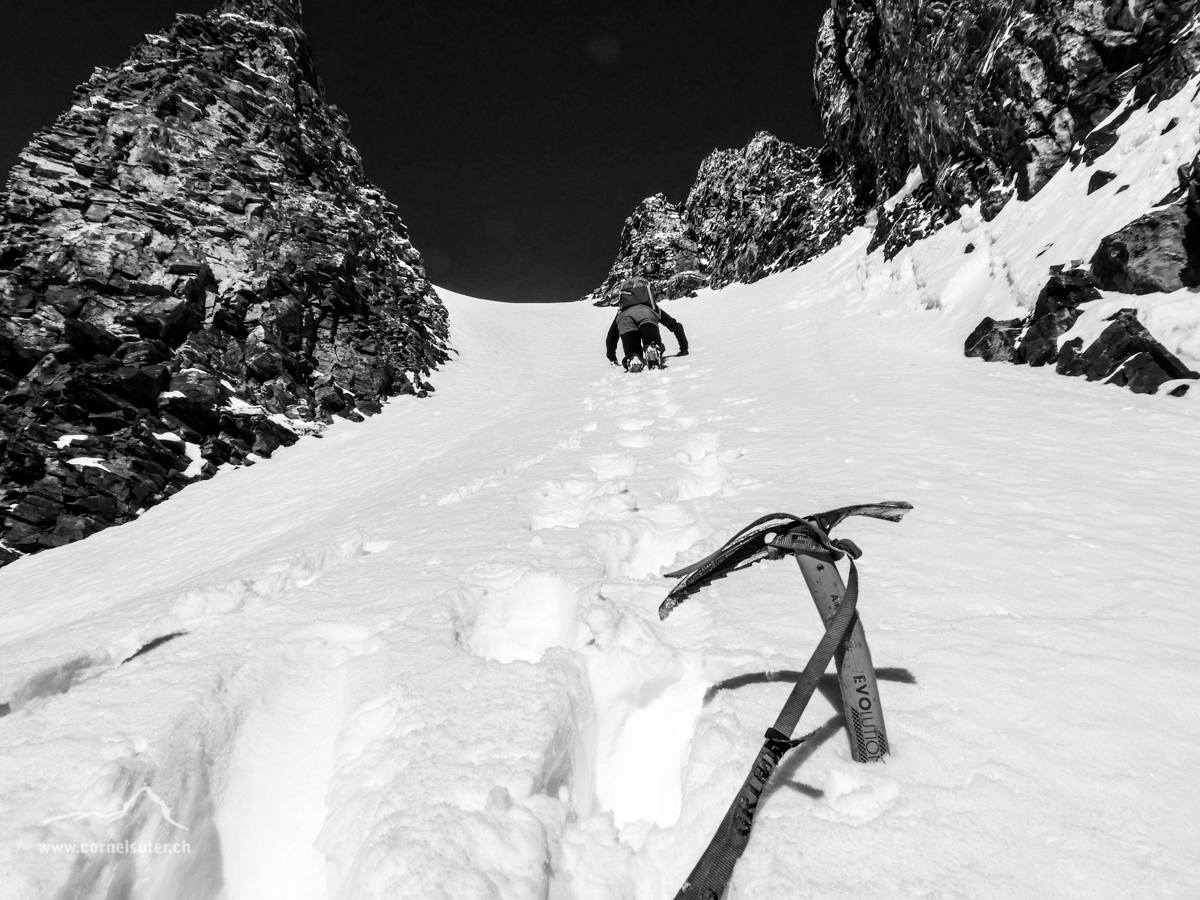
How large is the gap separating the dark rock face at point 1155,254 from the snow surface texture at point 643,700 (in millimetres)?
2269

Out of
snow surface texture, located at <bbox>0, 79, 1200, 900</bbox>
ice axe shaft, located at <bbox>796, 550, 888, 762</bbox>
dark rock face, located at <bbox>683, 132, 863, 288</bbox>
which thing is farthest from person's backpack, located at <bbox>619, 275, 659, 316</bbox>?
dark rock face, located at <bbox>683, 132, 863, 288</bbox>

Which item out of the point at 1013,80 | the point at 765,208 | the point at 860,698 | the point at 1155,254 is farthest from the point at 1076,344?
the point at 765,208

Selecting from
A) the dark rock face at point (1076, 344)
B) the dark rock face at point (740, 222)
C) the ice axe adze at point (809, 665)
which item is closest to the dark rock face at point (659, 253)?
the dark rock face at point (740, 222)

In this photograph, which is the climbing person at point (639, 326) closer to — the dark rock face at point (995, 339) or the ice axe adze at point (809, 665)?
the dark rock face at point (995, 339)

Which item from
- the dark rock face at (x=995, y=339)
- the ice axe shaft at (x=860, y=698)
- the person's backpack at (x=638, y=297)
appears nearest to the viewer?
the ice axe shaft at (x=860, y=698)

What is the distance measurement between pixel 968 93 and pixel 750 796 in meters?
20.8

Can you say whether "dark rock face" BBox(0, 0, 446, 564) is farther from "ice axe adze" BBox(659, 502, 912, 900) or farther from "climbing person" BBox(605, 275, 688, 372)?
"ice axe adze" BBox(659, 502, 912, 900)

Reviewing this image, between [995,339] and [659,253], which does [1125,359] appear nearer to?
[995,339]

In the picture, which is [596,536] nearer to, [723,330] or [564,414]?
[564,414]

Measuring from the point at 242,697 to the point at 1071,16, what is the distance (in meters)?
18.4

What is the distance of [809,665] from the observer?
1.45 metres

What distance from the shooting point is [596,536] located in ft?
11.6

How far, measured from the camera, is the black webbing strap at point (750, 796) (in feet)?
4.18

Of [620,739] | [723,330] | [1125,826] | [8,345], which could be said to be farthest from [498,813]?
[723,330]
